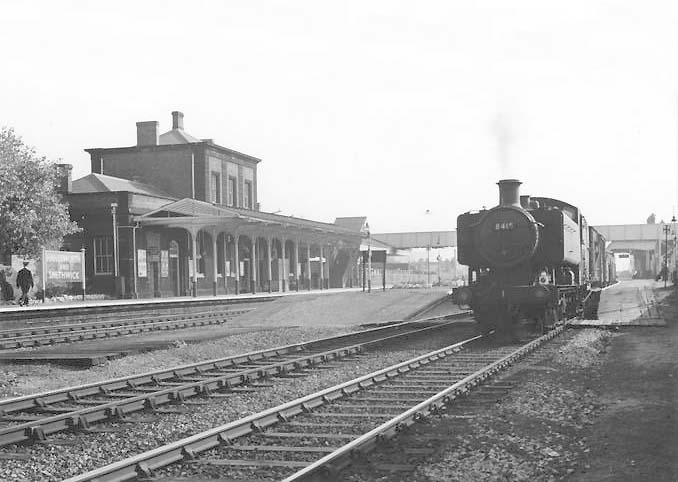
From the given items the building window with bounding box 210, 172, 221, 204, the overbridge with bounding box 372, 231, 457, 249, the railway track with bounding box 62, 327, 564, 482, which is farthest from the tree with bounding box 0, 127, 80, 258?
the overbridge with bounding box 372, 231, 457, 249

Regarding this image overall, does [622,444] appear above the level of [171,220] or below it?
below

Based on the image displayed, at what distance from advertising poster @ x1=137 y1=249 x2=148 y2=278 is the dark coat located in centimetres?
972

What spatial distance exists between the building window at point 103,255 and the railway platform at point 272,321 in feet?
28.1

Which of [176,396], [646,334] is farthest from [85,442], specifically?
[646,334]

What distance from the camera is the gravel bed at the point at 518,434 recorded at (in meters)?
6.12

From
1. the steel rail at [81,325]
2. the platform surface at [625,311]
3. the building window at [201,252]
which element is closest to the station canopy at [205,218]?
the building window at [201,252]

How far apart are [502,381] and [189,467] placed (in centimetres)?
561

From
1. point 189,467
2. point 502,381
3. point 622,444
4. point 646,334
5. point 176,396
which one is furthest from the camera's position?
point 646,334

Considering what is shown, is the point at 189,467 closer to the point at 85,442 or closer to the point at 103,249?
the point at 85,442

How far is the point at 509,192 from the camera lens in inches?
650

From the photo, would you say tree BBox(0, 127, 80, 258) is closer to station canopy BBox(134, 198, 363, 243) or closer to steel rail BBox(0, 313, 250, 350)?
station canopy BBox(134, 198, 363, 243)

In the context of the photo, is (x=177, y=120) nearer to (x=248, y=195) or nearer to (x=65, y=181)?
(x=248, y=195)

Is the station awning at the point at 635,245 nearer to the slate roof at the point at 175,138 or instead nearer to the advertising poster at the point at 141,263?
the slate roof at the point at 175,138

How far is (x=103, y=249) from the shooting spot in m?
40.3
